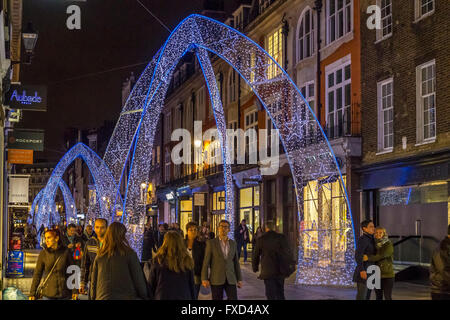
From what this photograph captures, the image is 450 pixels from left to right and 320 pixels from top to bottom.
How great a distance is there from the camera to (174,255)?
795 centimetres

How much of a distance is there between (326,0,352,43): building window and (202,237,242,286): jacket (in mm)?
16434

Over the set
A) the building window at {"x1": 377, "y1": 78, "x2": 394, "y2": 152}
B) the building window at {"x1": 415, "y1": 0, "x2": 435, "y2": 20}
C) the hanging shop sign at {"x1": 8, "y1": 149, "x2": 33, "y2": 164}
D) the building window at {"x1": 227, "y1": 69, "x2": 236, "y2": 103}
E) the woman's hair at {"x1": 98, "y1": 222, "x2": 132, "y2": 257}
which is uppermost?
the building window at {"x1": 227, "y1": 69, "x2": 236, "y2": 103}

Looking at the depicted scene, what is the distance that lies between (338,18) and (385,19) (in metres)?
3.75

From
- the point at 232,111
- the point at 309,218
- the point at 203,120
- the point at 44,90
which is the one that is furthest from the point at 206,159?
the point at 44,90

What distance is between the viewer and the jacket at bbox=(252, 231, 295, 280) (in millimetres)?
12375

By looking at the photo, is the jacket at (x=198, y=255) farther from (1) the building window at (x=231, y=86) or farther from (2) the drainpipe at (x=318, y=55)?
(1) the building window at (x=231, y=86)

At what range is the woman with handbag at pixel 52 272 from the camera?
9.81 metres

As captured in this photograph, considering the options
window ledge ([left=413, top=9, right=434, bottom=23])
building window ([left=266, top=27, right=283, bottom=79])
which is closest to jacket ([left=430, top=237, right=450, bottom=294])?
window ledge ([left=413, top=9, right=434, bottom=23])

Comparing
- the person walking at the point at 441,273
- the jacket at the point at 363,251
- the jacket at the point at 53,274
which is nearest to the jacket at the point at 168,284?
the jacket at the point at 53,274

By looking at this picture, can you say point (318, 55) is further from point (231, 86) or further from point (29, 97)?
point (231, 86)

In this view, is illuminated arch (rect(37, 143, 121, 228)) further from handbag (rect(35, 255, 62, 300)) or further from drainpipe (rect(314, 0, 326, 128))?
handbag (rect(35, 255, 62, 300))

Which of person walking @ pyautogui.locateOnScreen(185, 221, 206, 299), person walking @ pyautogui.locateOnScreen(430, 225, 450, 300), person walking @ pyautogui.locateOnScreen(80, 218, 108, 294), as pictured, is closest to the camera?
person walking @ pyautogui.locateOnScreen(430, 225, 450, 300)

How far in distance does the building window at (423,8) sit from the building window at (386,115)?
2506 mm
